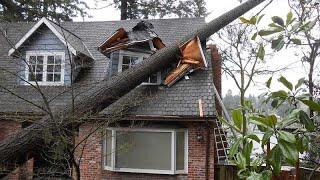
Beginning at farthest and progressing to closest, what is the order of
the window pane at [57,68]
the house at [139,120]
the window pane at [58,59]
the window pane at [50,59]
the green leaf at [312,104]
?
the window pane at [50,59] → the window pane at [58,59] → the window pane at [57,68] → the house at [139,120] → the green leaf at [312,104]

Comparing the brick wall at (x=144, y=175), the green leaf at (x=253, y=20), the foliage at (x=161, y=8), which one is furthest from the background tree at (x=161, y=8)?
the green leaf at (x=253, y=20)

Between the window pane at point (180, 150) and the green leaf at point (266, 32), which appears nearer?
the green leaf at point (266, 32)

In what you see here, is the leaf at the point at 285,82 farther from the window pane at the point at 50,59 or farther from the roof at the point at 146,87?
the window pane at the point at 50,59

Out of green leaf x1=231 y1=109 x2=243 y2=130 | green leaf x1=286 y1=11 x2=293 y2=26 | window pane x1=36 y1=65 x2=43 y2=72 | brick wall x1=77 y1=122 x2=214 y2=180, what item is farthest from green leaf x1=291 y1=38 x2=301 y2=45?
window pane x1=36 y1=65 x2=43 y2=72

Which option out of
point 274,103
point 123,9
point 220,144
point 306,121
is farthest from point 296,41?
point 123,9

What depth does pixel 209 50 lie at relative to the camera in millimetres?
15016

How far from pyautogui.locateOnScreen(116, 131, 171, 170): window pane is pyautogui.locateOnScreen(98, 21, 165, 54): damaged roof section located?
10.2 ft

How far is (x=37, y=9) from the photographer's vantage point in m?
24.6

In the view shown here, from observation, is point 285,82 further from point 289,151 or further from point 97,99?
point 97,99

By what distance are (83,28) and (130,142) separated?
7158mm

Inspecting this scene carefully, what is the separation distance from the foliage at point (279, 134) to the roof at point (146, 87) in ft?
25.3

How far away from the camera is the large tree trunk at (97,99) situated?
370 inches

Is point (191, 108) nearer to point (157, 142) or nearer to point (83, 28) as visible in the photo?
point (157, 142)

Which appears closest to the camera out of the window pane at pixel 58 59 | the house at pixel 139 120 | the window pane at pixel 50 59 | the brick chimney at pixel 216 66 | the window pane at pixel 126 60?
the house at pixel 139 120
